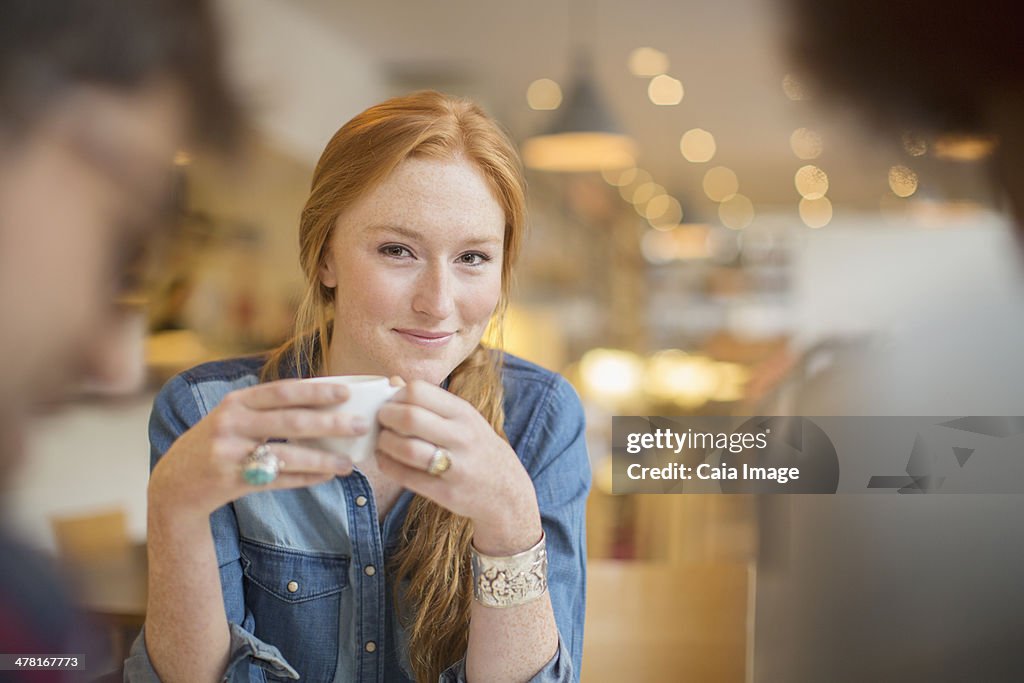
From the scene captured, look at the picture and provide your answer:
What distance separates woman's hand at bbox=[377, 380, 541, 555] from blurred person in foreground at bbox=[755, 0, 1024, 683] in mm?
991

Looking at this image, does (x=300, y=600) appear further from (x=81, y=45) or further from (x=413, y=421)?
(x=81, y=45)

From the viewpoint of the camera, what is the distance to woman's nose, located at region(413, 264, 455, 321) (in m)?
0.92

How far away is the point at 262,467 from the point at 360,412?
0.27ft

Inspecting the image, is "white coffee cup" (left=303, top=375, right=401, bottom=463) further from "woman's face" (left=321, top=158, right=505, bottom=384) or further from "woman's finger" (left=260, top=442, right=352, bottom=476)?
"woman's face" (left=321, top=158, right=505, bottom=384)

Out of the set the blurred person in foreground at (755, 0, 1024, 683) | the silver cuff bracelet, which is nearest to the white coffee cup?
the silver cuff bracelet

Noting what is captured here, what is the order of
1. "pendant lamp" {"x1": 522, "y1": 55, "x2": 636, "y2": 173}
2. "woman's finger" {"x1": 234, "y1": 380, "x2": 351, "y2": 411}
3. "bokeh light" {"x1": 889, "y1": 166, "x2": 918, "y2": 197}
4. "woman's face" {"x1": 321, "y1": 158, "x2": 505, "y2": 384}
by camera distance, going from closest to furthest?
1. "woman's finger" {"x1": 234, "y1": 380, "x2": 351, "y2": 411}
2. "woman's face" {"x1": 321, "y1": 158, "x2": 505, "y2": 384}
3. "bokeh light" {"x1": 889, "y1": 166, "x2": 918, "y2": 197}
4. "pendant lamp" {"x1": 522, "y1": 55, "x2": 636, "y2": 173}

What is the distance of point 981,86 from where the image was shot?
1687 millimetres

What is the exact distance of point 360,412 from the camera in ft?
2.41

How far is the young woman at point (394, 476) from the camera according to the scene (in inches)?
30.4

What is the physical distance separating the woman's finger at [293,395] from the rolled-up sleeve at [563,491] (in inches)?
14.0

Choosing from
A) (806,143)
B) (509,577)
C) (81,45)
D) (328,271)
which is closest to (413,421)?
(509,577)

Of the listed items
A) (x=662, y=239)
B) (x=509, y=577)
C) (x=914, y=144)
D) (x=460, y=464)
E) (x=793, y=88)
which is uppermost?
(x=793, y=88)

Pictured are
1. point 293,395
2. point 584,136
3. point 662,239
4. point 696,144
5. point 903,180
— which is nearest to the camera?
point 293,395

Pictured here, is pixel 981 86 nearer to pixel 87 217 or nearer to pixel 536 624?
pixel 536 624
